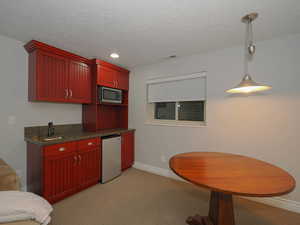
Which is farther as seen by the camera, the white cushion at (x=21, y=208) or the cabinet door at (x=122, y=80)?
the cabinet door at (x=122, y=80)

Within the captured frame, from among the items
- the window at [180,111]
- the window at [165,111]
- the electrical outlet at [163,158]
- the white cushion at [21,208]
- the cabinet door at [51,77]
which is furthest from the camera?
the window at [165,111]

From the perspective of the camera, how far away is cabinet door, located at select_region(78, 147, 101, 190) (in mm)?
2213

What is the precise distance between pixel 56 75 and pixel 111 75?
100cm

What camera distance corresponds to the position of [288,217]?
1720mm

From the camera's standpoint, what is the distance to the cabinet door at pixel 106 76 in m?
2.70

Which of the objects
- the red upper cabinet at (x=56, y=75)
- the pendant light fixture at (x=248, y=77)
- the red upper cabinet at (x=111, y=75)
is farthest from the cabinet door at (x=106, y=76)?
the pendant light fixture at (x=248, y=77)

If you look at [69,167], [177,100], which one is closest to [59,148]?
[69,167]

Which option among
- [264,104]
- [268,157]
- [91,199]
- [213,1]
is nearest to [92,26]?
[213,1]

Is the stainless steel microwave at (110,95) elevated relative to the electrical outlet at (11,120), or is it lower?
elevated

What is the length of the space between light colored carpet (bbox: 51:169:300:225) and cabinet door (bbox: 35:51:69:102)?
5.18ft

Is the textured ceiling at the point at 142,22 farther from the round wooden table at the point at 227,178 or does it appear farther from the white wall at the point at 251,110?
the round wooden table at the point at 227,178

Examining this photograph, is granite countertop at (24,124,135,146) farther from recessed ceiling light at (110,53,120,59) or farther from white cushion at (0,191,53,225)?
recessed ceiling light at (110,53,120,59)

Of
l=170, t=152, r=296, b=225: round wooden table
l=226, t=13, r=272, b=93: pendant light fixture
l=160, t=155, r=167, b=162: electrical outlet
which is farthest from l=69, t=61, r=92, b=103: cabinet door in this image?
l=226, t=13, r=272, b=93: pendant light fixture

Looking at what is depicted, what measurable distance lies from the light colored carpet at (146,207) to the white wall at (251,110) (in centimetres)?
50
